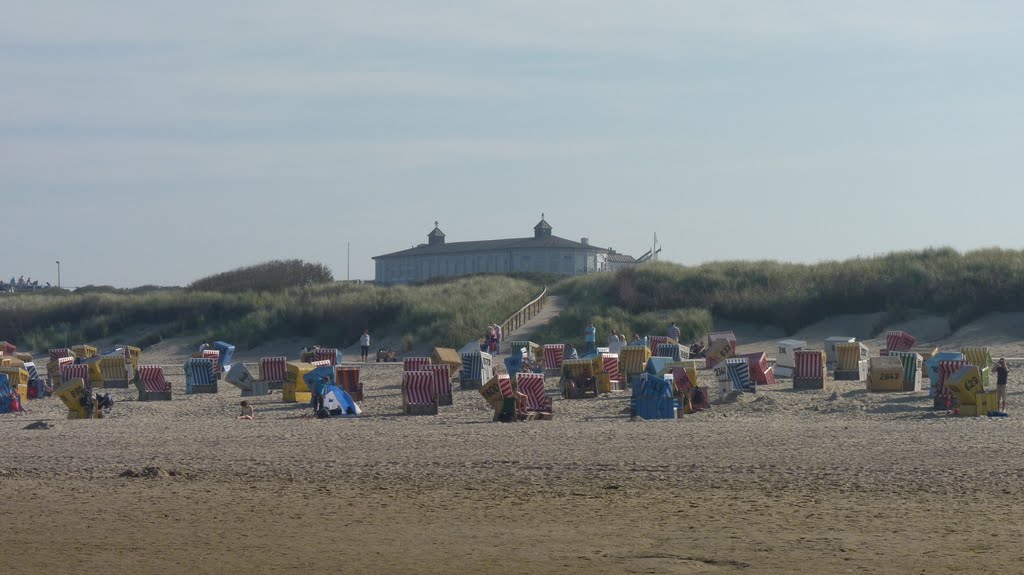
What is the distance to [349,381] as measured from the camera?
89.2 feet

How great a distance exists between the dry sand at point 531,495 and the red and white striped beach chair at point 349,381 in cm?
391

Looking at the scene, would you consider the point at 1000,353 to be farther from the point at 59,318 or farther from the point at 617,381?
the point at 59,318

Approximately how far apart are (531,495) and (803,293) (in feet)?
120

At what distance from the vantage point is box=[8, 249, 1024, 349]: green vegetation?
47.4 m

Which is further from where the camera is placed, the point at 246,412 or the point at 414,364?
the point at 414,364

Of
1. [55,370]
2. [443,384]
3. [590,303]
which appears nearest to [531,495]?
[443,384]

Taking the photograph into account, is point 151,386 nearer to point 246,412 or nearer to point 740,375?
point 246,412

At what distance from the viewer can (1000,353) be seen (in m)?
37.1

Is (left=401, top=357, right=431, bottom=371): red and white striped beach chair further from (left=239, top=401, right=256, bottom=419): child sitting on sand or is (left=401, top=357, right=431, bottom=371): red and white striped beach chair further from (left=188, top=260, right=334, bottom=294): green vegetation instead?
(left=188, top=260, right=334, bottom=294): green vegetation

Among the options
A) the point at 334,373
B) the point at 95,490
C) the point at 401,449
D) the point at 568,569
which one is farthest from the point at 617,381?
the point at 568,569

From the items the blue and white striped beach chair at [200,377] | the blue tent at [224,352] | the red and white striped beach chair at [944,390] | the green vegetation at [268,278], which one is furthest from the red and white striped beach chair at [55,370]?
the green vegetation at [268,278]

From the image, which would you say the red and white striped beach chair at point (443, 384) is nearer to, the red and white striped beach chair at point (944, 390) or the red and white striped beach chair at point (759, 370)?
the red and white striped beach chair at point (759, 370)

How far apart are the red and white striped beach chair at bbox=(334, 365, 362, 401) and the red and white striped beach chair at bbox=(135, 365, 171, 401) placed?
4811 mm

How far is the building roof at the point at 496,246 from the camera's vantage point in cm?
8406
